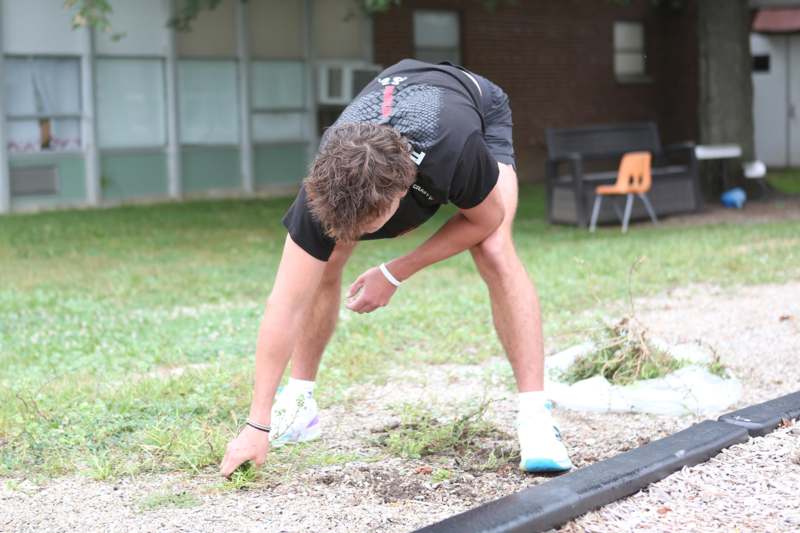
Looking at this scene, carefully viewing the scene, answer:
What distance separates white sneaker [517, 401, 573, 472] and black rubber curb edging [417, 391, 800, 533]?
21 centimetres

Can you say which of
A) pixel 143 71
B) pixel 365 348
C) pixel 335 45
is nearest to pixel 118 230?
pixel 143 71

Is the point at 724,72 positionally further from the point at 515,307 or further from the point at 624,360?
the point at 515,307

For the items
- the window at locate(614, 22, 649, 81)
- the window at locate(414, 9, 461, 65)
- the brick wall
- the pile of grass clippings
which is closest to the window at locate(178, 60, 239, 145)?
the brick wall

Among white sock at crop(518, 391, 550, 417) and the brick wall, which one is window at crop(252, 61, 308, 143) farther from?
white sock at crop(518, 391, 550, 417)

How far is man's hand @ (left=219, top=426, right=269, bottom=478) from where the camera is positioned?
3.61 metres

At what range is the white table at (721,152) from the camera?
14.8 m

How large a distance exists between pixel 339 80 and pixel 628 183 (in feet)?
23.7

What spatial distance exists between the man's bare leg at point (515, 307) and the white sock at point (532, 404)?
0.03m

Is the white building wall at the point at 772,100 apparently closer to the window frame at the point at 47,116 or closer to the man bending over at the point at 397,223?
the window frame at the point at 47,116

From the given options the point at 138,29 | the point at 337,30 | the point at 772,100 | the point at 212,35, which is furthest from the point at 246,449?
the point at 772,100

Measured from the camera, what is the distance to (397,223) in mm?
3686

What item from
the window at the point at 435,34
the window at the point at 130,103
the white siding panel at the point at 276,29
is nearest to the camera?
the window at the point at 130,103

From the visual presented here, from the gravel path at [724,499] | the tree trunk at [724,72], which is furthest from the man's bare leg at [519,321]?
the tree trunk at [724,72]

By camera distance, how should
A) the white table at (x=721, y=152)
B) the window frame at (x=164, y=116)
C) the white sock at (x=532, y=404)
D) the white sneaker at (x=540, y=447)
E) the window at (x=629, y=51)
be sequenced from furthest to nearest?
the window at (x=629, y=51), the window frame at (x=164, y=116), the white table at (x=721, y=152), the white sock at (x=532, y=404), the white sneaker at (x=540, y=447)
